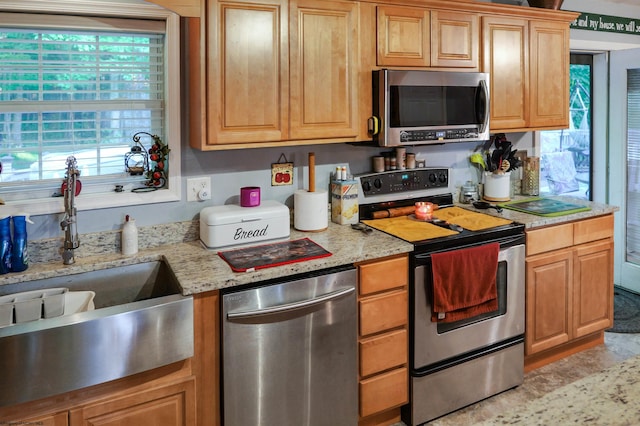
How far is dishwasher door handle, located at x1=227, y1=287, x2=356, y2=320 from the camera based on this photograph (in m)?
1.88

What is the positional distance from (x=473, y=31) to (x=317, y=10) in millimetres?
1006

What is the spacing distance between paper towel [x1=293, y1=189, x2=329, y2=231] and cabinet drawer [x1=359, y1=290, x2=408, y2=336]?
0.51 meters

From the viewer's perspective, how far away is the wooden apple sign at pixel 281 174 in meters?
2.59

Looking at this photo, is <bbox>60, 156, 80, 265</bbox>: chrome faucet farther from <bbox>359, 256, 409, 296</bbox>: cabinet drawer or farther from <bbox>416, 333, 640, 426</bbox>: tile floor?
<bbox>416, 333, 640, 426</bbox>: tile floor

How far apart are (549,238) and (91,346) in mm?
2345

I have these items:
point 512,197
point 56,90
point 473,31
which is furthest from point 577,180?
point 56,90

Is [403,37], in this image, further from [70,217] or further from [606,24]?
[606,24]

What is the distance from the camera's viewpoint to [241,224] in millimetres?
2268

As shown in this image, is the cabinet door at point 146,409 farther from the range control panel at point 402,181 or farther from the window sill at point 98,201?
the range control panel at point 402,181

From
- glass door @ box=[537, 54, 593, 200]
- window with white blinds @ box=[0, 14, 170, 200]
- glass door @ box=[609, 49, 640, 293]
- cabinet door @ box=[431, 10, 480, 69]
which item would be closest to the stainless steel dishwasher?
window with white blinds @ box=[0, 14, 170, 200]

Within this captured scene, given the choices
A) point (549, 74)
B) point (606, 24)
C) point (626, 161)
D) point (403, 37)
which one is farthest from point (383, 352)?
point (606, 24)

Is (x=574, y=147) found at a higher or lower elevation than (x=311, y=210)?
higher

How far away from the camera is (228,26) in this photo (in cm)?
211

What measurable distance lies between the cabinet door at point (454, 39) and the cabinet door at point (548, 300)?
118 cm
